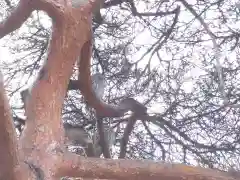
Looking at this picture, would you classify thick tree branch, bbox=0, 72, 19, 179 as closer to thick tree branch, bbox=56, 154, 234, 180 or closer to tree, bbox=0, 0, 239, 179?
tree, bbox=0, 0, 239, 179

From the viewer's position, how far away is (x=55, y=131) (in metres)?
1.12

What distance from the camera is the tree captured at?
91 centimetres

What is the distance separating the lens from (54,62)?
1.21 meters

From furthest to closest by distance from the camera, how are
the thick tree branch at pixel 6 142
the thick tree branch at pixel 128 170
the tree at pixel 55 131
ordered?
1. the thick tree branch at pixel 128 170
2. the tree at pixel 55 131
3. the thick tree branch at pixel 6 142

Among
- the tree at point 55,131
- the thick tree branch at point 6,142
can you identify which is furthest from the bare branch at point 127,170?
the thick tree branch at point 6,142

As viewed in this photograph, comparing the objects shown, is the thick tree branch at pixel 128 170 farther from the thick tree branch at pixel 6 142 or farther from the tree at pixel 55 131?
the thick tree branch at pixel 6 142

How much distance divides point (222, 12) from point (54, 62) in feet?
3.29

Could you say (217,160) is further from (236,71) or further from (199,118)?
(236,71)

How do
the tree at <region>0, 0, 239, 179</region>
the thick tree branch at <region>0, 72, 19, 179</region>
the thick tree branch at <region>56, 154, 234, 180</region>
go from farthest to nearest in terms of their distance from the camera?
the thick tree branch at <region>56, 154, 234, 180</region>, the tree at <region>0, 0, 239, 179</region>, the thick tree branch at <region>0, 72, 19, 179</region>

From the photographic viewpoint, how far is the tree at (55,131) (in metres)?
0.91

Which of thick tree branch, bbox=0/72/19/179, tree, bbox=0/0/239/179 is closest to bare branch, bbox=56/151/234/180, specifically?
tree, bbox=0/0/239/179

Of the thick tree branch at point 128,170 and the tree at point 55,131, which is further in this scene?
the thick tree branch at point 128,170

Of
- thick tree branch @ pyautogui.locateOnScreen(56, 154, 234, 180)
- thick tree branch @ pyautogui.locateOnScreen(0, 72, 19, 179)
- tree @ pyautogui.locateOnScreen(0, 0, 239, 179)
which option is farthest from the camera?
thick tree branch @ pyautogui.locateOnScreen(56, 154, 234, 180)

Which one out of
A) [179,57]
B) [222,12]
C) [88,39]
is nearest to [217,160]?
[179,57]
